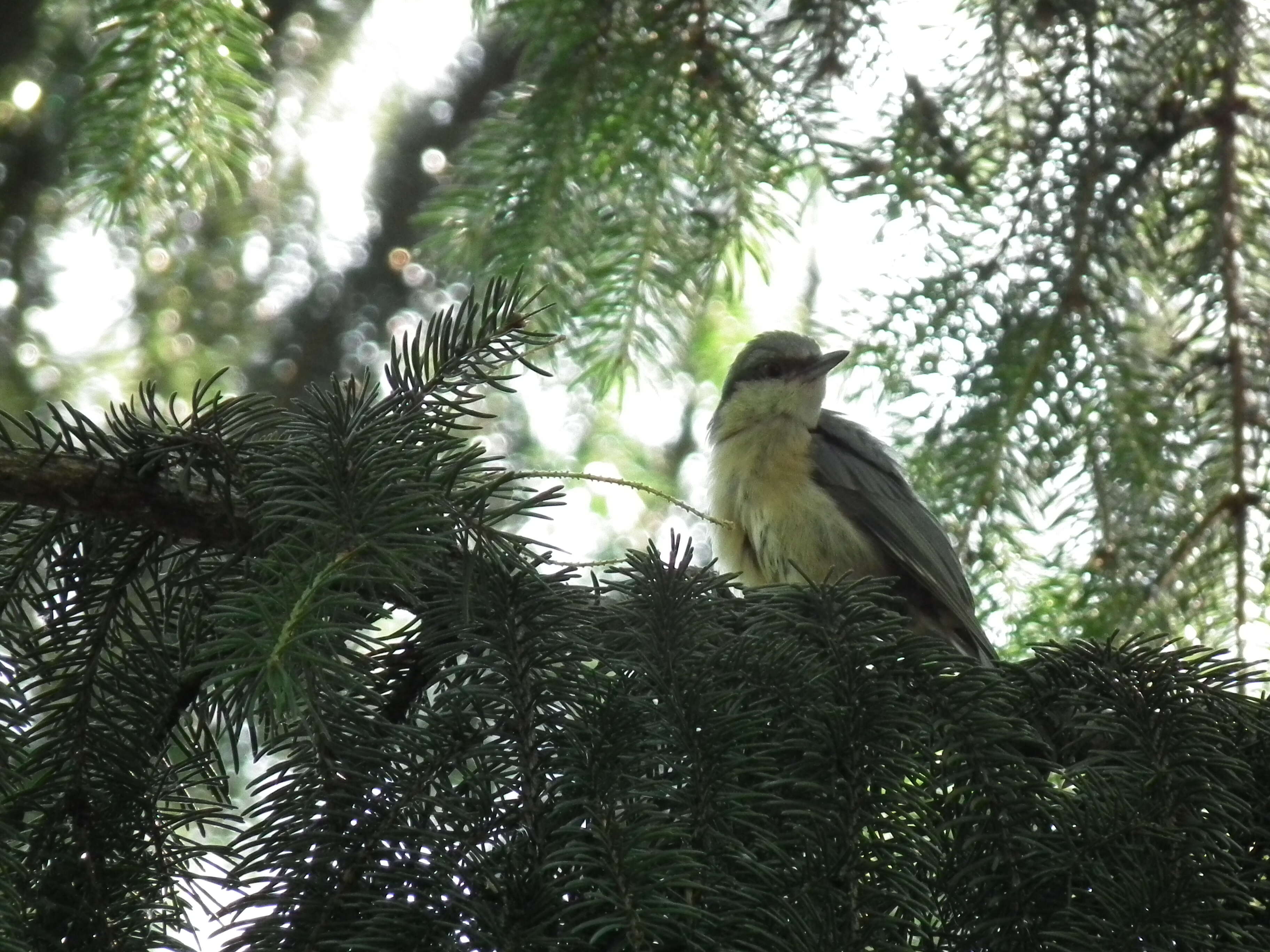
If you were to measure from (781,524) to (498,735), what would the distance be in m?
2.35

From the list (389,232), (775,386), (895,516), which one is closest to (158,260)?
(389,232)

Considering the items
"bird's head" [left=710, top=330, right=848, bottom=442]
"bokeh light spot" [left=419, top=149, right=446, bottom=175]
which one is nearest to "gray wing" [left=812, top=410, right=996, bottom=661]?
"bird's head" [left=710, top=330, right=848, bottom=442]

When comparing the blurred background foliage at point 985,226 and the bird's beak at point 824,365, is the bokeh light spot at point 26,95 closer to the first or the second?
the blurred background foliage at point 985,226

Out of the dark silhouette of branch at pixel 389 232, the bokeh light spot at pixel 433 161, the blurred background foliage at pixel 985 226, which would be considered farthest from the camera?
the bokeh light spot at pixel 433 161

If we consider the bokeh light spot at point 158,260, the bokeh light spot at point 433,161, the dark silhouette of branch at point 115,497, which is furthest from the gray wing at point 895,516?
the bokeh light spot at point 158,260

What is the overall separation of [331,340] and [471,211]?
4.23 ft

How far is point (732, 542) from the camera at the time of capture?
147 inches

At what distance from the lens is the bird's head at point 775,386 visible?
403cm

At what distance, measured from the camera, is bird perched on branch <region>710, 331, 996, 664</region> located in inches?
139

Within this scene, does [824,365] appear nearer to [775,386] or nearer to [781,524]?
[775,386]

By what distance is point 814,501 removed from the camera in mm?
3711

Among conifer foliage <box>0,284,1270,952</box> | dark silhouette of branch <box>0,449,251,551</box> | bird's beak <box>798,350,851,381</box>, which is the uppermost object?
bird's beak <box>798,350,851,381</box>

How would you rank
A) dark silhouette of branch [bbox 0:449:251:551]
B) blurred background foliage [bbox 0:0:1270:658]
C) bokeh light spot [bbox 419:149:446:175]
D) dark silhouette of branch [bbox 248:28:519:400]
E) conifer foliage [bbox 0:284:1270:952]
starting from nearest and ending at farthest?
conifer foliage [bbox 0:284:1270:952] → dark silhouette of branch [bbox 0:449:251:551] → blurred background foliage [bbox 0:0:1270:658] → dark silhouette of branch [bbox 248:28:519:400] → bokeh light spot [bbox 419:149:446:175]

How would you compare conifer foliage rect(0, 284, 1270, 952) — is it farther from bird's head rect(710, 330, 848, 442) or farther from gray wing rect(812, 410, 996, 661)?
bird's head rect(710, 330, 848, 442)
